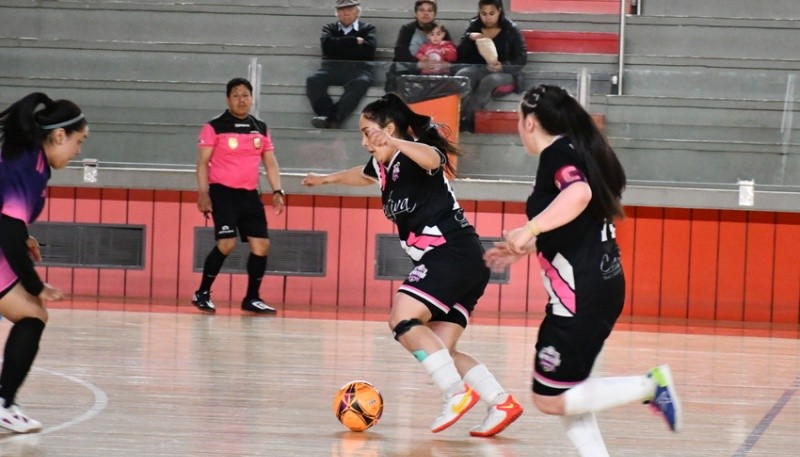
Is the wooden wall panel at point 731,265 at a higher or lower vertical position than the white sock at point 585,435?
lower

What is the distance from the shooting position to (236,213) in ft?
33.2

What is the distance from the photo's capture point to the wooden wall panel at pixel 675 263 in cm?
1097

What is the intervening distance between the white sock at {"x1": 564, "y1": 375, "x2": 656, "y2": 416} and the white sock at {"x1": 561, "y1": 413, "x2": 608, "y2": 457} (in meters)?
0.08

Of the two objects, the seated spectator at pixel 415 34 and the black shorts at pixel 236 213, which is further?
the seated spectator at pixel 415 34

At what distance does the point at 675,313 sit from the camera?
36.1 ft

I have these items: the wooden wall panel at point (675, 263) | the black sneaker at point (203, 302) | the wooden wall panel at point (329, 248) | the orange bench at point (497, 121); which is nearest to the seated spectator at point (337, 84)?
the wooden wall panel at point (329, 248)

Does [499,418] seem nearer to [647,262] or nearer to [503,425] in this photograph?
[503,425]

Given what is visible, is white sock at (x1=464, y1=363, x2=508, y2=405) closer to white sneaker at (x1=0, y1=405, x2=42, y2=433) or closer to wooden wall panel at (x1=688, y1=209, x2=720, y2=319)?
white sneaker at (x1=0, y1=405, x2=42, y2=433)

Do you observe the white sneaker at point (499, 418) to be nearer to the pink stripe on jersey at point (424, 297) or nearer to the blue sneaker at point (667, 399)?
the pink stripe on jersey at point (424, 297)

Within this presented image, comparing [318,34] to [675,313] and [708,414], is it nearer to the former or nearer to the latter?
[675,313]

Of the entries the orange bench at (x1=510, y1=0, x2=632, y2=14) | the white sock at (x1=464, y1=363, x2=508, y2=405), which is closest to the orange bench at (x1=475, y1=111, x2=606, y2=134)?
the orange bench at (x1=510, y1=0, x2=632, y2=14)

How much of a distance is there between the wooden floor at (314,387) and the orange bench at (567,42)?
3.39 m

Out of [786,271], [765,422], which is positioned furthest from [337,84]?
[765,422]

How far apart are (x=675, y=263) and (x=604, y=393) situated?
706cm
